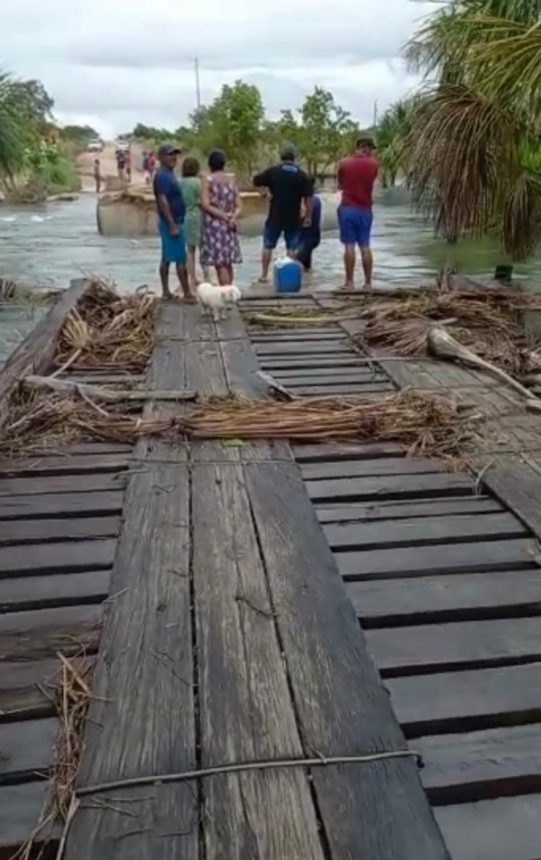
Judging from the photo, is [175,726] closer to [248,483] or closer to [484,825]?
[484,825]

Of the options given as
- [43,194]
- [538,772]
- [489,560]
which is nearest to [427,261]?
[489,560]

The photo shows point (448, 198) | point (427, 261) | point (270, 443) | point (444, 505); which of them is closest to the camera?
point (444, 505)

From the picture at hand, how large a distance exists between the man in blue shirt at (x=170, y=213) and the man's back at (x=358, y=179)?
4.39ft

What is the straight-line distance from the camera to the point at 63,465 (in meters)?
3.25

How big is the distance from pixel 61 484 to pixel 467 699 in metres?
1.65

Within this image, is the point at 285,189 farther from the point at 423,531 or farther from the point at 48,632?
the point at 48,632

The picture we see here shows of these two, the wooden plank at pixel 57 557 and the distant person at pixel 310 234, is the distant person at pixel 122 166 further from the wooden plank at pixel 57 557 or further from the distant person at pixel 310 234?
the wooden plank at pixel 57 557

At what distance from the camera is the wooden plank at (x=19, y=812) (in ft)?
5.02

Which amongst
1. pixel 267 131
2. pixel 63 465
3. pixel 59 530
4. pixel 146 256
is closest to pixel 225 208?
pixel 63 465

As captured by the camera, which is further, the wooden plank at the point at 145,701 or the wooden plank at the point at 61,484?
the wooden plank at the point at 61,484

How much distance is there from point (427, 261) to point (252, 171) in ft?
38.5

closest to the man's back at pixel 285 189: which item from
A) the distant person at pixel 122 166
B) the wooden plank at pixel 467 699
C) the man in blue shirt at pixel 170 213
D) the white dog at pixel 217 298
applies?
the man in blue shirt at pixel 170 213

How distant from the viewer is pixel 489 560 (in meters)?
2.50

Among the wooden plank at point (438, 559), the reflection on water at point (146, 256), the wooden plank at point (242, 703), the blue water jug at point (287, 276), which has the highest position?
the wooden plank at point (242, 703)
